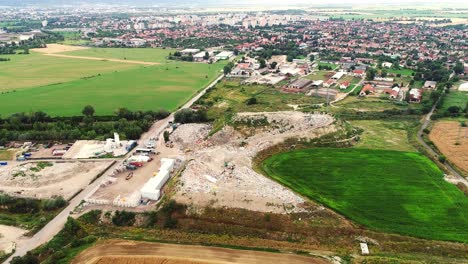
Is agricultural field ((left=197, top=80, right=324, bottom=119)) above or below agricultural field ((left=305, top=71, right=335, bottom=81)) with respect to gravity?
below

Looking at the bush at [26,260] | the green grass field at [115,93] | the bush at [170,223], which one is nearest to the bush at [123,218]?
the bush at [170,223]

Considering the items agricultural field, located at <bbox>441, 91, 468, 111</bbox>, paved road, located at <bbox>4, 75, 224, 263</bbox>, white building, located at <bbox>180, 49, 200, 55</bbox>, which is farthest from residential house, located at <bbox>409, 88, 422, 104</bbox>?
white building, located at <bbox>180, 49, 200, 55</bbox>

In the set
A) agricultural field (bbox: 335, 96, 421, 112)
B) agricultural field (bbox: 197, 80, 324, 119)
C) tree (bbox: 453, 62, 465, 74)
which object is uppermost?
tree (bbox: 453, 62, 465, 74)

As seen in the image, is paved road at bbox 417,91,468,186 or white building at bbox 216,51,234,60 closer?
paved road at bbox 417,91,468,186

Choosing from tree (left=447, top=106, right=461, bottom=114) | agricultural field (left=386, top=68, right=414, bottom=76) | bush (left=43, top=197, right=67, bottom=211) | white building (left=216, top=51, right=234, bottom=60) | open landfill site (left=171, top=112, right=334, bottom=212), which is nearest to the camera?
open landfill site (left=171, top=112, right=334, bottom=212)

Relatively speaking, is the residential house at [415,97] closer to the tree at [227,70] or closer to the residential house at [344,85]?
the residential house at [344,85]

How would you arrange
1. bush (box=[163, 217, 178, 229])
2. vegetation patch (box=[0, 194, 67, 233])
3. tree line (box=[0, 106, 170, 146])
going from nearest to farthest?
bush (box=[163, 217, 178, 229]), vegetation patch (box=[0, 194, 67, 233]), tree line (box=[0, 106, 170, 146])

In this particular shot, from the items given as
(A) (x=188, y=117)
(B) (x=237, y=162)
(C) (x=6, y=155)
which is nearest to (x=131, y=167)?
(B) (x=237, y=162)

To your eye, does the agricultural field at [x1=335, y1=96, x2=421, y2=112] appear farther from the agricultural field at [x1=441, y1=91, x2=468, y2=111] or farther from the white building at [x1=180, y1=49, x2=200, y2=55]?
the white building at [x1=180, y1=49, x2=200, y2=55]
